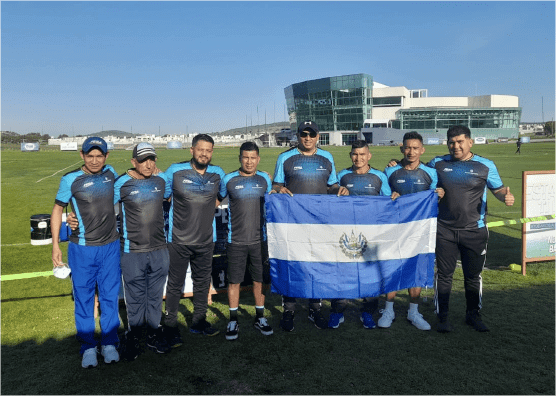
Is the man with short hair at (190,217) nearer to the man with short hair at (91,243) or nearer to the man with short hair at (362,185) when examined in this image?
the man with short hair at (91,243)

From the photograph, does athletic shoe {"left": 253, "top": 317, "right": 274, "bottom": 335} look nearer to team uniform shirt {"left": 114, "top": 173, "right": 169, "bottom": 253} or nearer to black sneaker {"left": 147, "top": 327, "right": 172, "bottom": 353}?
black sneaker {"left": 147, "top": 327, "right": 172, "bottom": 353}

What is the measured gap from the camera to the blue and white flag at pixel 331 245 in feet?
17.7

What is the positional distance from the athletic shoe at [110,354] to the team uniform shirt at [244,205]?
72.7 inches

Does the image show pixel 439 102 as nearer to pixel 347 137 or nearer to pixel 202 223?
pixel 347 137

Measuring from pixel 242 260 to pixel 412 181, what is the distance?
257cm

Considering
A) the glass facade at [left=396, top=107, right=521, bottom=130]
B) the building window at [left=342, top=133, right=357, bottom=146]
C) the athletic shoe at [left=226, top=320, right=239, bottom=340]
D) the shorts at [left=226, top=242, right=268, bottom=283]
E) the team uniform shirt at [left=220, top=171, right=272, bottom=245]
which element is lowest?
the athletic shoe at [left=226, top=320, right=239, bottom=340]

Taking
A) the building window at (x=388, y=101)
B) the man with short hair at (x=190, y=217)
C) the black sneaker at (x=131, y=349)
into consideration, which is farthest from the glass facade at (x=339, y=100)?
the black sneaker at (x=131, y=349)

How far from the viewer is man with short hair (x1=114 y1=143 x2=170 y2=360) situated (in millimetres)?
4656

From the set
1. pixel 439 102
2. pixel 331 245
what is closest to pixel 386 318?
pixel 331 245

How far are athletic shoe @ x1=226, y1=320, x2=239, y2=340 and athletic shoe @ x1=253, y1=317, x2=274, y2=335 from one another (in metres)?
0.29

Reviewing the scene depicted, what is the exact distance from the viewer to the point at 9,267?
8562 millimetres

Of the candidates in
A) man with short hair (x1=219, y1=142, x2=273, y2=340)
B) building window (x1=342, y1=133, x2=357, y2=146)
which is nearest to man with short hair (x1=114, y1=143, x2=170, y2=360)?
man with short hair (x1=219, y1=142, x2=273, y2=340)

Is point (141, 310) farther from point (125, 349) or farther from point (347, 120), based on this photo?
point (347, 120)

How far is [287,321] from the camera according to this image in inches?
211
